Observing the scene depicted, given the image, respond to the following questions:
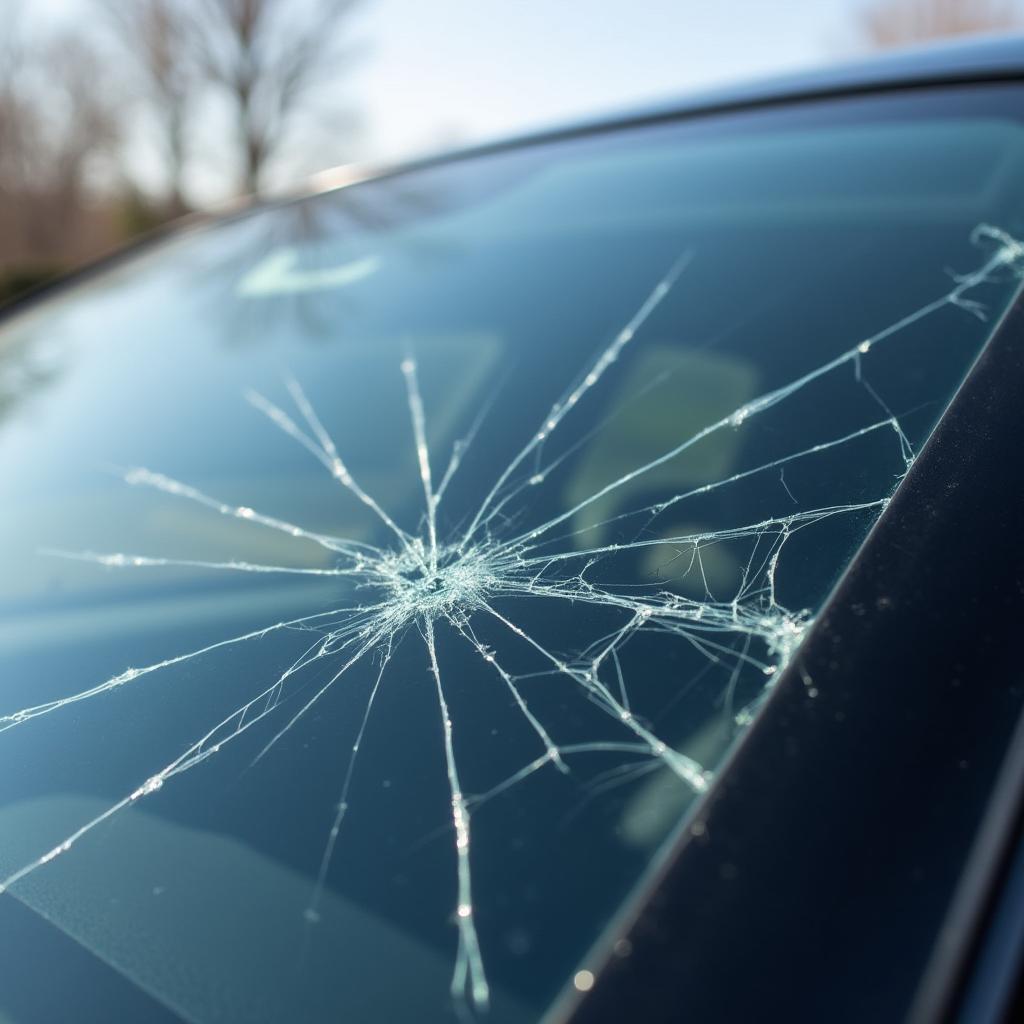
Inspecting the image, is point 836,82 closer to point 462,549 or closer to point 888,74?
point 888,74

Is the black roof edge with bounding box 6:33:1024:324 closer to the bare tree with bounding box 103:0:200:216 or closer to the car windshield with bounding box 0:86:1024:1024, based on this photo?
the car windshield with bounding box 0:86:1024:1024

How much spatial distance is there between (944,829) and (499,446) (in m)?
0.66

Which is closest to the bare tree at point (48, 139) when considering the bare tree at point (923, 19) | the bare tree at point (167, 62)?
the bare tree at point (167, 62)

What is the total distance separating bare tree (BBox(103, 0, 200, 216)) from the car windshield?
17.6m

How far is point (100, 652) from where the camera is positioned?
1020mm

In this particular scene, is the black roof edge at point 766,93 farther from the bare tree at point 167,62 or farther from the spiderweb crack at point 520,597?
the bare tree at point 167,62

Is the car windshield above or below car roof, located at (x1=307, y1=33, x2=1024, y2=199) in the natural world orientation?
below

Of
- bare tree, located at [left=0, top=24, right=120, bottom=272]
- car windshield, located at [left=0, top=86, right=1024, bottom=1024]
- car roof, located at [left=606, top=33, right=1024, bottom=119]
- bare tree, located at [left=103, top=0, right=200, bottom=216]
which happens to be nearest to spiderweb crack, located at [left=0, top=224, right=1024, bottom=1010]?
car windshield, located at [left=0, top=86, right=1024, bottom=1024]

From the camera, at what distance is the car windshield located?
707mm

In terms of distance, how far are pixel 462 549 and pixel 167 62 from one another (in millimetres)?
18811

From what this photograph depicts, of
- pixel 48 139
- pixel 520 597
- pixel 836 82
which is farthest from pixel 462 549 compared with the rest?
pixel 48 139

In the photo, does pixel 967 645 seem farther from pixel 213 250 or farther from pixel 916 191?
pixel 213 250

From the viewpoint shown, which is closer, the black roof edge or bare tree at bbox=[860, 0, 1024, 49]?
the black roof edge

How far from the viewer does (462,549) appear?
1041mm
